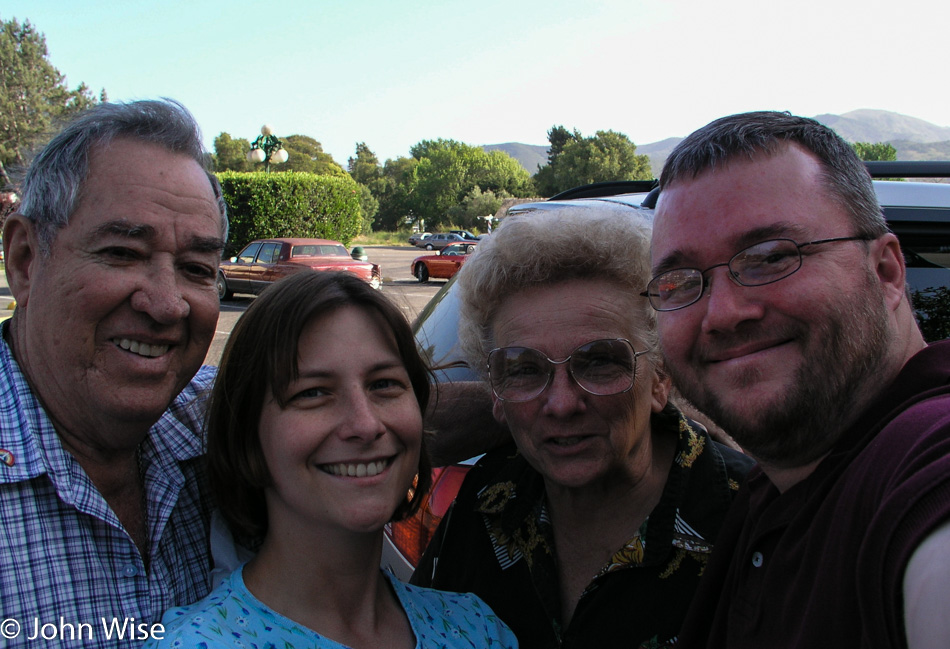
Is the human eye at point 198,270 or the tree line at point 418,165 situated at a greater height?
the tree line at point 418,165

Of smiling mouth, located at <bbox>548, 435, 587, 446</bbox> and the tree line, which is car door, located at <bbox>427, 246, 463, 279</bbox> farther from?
the tree line

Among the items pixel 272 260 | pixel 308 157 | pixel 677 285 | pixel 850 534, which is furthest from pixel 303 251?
pixel 308 157

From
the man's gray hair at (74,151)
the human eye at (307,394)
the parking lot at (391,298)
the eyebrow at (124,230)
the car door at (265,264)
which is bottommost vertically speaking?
the parking lot at (391,298)

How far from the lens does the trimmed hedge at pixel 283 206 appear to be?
29.8 meters

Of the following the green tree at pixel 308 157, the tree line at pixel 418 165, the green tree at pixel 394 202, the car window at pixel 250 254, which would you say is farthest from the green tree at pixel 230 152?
the car window at pixel 250 254

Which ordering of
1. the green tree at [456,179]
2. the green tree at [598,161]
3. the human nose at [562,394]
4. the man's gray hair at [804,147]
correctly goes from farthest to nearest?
the green tree at [456,179] < the green tree at [598,161] < the human nose at [562,394] < the man's gray hair at [804,147]

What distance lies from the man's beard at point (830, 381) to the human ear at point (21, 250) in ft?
5.78

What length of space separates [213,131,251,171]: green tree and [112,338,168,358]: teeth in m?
80.9

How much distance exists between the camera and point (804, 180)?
1.27m

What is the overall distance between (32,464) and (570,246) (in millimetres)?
1485

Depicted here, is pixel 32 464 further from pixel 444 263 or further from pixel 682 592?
pixel 444 263

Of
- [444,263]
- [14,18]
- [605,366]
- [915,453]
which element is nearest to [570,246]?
[605,366]

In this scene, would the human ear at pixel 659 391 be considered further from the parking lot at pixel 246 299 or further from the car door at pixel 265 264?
the car door at pixel 265 264

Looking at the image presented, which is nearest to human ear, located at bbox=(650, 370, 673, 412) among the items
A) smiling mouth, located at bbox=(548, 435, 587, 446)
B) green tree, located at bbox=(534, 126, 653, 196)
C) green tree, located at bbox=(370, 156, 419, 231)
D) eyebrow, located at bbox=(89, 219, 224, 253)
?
smiling mouth, located at bbox=(548, 435, 587, 446)
